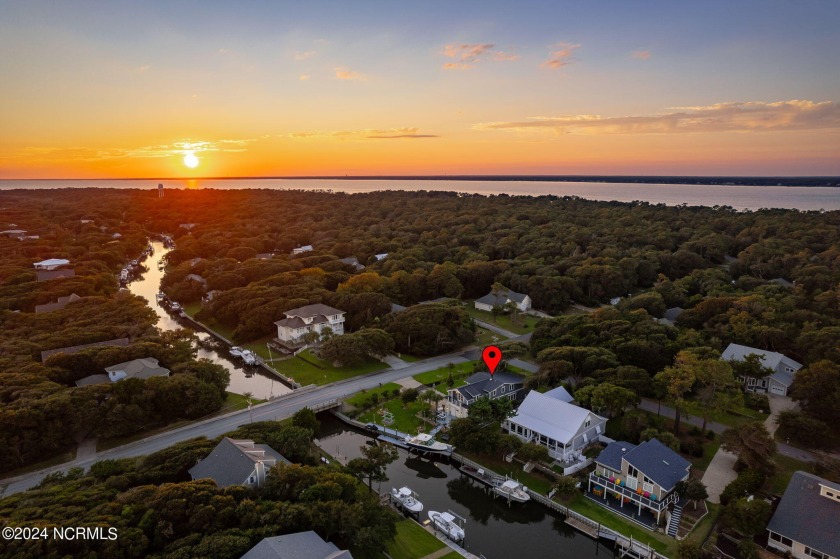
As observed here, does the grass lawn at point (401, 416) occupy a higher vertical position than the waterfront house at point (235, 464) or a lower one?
lower

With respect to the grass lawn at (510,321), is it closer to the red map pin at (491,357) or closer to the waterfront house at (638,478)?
the red map pin at (491,357)

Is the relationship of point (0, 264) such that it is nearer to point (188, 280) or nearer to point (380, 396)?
point (188, 280)

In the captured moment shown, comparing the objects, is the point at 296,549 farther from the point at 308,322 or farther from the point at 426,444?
the point at 308,322

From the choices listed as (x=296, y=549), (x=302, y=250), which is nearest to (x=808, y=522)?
(x=296, y=549)

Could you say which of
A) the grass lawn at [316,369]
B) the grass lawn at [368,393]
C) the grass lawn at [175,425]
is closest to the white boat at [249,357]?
the grass lawn at [316,369]

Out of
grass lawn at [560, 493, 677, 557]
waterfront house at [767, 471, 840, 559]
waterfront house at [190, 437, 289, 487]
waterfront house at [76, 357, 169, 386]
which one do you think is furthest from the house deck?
waterfront house at [76, 357, 169, 386]

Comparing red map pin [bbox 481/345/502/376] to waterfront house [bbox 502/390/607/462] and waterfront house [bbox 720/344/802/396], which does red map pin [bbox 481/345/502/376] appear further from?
waterfront house [bbox 720/344/802/396]

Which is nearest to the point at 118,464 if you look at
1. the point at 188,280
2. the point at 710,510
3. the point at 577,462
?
the point at 577,462
